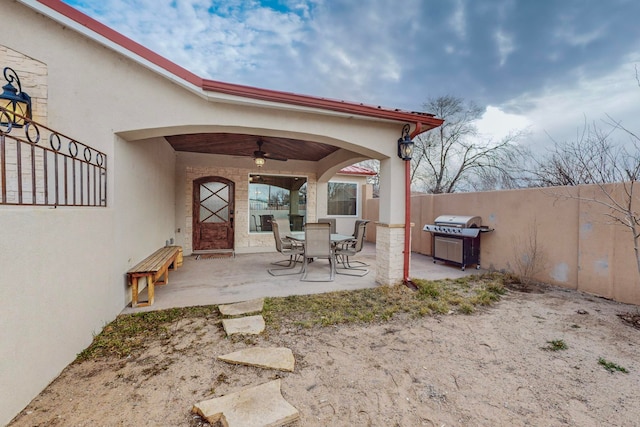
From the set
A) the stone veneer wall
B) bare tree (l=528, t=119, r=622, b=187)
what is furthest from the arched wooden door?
bare tree (l=528, t=119, r=622, b=187)

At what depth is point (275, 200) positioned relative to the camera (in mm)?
8008

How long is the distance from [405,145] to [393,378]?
347 cm

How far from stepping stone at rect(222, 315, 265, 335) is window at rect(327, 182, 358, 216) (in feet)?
22.3

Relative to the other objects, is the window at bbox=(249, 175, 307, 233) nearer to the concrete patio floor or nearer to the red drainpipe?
the concrete patio floor

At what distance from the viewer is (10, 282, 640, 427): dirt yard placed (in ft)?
5.55

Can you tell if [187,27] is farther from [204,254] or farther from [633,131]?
[633,131]

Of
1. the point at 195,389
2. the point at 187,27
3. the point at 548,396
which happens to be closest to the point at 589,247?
the point at 548,396

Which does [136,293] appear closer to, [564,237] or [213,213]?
[213,213]

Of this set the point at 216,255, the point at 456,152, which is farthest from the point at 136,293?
the point at 456,152

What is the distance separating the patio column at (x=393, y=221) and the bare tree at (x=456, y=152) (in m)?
12.2

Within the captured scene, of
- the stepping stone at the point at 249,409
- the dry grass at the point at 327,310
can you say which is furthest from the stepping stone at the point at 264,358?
the dry grass at the point at 327,310

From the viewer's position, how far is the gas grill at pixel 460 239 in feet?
18.6

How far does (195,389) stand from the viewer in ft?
6.30

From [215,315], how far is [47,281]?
1720 millimetres
